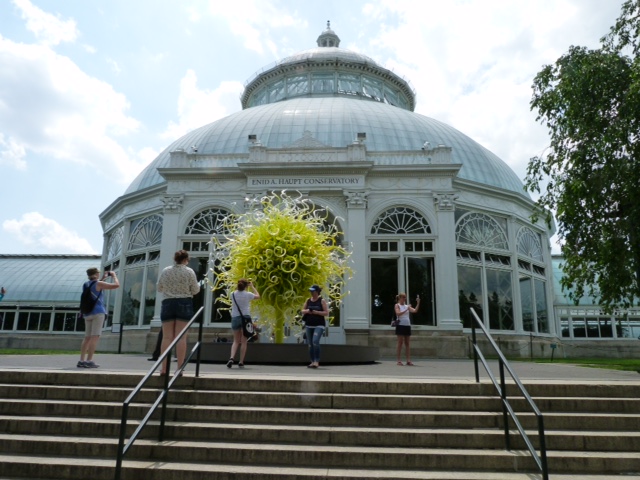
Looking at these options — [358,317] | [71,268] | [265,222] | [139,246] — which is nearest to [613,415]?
[265,222]

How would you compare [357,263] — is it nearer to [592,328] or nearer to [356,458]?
[356,458]

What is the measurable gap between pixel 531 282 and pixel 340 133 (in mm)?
12614

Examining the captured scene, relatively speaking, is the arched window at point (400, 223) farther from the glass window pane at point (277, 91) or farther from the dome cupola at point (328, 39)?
the dome cupola at point (328, 39)

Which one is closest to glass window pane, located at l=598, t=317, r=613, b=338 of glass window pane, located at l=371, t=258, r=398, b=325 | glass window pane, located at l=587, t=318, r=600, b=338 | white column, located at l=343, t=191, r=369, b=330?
glass window pane, located at l=587, t=318, r=600, b=338

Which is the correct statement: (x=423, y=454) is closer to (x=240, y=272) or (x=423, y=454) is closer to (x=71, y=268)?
(x=240, y=272)

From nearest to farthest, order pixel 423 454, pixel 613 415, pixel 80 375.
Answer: pixel 423 454 → pixel 613 415 → pixel 80 375

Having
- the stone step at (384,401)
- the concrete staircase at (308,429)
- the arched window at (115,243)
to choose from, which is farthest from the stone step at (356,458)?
the arched window at (115,243)

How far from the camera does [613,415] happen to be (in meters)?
5.79

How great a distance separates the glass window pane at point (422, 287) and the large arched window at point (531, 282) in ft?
18.9

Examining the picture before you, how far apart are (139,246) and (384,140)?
14.0 metres

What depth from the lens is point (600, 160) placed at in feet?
40.7

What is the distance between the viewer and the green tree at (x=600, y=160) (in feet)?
39.0

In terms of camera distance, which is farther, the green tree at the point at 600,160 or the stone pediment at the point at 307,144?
the stone pediment at the point at 307,144

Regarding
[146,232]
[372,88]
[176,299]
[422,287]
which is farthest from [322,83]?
[176,299]
